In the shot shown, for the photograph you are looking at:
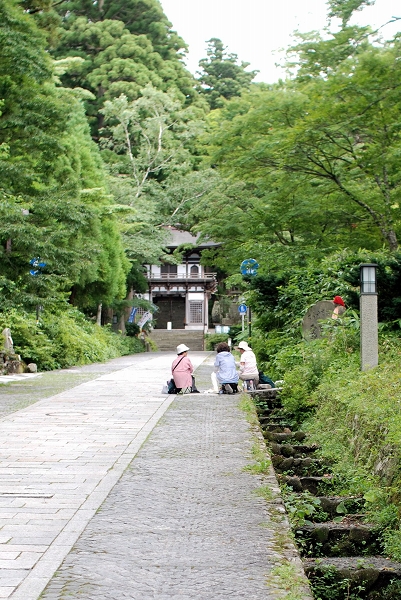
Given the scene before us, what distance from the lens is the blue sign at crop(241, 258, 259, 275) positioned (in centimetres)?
1934

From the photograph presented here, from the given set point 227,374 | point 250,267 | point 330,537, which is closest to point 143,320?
point 250,267

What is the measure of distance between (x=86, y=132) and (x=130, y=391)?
24.6 meters

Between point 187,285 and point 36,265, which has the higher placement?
point 187,285

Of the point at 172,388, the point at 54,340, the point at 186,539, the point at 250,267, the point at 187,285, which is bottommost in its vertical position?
the point at 186,539

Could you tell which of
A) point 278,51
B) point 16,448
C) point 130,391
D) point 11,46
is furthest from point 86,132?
point 16,448

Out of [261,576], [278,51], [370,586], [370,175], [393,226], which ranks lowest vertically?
[370,586]

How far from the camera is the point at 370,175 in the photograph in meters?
16.5

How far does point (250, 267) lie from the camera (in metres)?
19.5

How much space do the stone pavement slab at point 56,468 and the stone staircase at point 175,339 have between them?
38.7 metres

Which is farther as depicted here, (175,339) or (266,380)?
(175,339)

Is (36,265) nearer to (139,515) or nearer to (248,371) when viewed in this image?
(248,371)

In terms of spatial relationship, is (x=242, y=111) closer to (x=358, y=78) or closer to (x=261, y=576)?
(x=358, y=78)

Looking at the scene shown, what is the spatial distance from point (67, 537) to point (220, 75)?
6968 centimetres

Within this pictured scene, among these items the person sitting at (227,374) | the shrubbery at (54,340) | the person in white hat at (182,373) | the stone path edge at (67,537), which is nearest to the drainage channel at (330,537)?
the stone path edge at (67,537)
